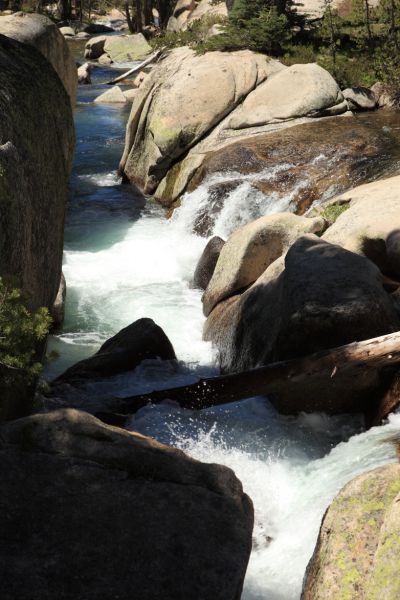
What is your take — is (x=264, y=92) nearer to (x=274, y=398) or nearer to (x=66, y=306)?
(x=66, y=306)

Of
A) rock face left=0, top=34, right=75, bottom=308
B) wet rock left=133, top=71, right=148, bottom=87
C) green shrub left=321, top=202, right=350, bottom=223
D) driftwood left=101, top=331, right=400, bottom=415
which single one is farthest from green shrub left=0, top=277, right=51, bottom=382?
wet rock left=133, top=71, right=148, bottom=87

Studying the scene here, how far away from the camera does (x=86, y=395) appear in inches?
378

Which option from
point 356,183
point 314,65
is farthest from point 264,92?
point 356,183

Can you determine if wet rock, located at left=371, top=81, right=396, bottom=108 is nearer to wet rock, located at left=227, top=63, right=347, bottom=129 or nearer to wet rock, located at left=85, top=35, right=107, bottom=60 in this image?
wet rock, located at left=227, top=63, right=347, bottom=129

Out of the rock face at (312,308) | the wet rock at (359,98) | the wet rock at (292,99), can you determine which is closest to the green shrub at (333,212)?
the rock face at (312,308)

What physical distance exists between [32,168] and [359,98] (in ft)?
46.2

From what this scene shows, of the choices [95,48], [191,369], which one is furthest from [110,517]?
[95,48]

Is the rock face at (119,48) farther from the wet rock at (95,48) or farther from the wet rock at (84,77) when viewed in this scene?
the wet rock at (84,77)

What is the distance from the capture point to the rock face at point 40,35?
15.6 metres

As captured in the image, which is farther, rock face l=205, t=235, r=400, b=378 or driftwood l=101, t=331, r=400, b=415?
rock face l=205, t=235, r=400, b=378

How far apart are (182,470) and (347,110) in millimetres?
17656

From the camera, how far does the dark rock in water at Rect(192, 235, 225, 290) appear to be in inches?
568

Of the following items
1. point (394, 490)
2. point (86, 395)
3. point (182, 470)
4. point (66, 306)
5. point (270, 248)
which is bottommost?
point (66, 306)

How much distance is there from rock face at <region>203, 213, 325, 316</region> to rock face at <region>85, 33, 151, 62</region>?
35489 millimetres
